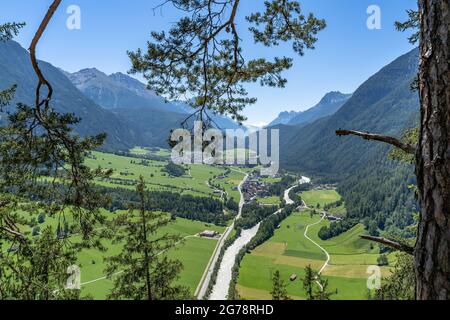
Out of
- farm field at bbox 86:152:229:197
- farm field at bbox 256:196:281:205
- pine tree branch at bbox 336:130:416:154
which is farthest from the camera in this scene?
farm field at bbox 256:196:281:205

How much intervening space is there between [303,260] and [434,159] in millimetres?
74681

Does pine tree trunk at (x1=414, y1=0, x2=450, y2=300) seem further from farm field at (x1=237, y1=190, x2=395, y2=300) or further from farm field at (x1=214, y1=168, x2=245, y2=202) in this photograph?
farm field at (x1=214, y1=168, x2=245, y2=202)

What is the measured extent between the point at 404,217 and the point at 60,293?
110m

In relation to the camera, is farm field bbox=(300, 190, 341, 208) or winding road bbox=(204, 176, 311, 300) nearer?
winding road bbox=(204, 176, 311, 300)

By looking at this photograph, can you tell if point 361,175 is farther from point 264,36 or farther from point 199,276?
point 264,36

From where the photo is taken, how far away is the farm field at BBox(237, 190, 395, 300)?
189 ft

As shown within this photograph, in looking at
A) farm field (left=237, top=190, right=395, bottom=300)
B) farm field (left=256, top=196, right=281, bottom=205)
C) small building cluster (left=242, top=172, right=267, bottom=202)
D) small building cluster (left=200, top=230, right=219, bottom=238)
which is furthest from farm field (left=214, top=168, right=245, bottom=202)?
small building cluster (left=200, top=230, right=219, bottom=238)

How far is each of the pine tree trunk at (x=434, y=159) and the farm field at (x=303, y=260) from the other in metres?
52.3

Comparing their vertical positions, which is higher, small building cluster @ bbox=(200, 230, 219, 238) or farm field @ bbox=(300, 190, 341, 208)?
farm field @ bbox=(300, 190, 341, 208)

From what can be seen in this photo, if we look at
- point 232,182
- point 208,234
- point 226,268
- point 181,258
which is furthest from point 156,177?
point 226,268

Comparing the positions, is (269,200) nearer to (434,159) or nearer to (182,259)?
(182,259)

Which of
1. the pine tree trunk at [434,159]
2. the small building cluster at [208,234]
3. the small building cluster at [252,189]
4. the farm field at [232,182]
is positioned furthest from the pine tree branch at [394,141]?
the small building cluster at [252,189]

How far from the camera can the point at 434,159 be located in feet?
6.50

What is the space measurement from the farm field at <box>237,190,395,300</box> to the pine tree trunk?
52.3m
